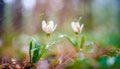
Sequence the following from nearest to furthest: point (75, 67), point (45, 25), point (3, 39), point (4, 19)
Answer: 1. point (75, 67)
2. point (45, 25)
3. point (4, 19)
4. point (3, 39)

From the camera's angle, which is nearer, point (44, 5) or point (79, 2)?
point (44, 5)

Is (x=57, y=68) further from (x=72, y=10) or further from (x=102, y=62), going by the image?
(x=72, y=10)

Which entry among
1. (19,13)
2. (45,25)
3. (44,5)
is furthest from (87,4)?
(45,25)

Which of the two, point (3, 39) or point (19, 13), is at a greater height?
point (19, 13)

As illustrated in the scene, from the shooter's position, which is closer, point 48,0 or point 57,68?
point 57,68

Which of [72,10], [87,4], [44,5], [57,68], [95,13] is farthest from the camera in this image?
[95,13]

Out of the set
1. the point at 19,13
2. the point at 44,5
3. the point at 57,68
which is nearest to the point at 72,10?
the point at 44,5

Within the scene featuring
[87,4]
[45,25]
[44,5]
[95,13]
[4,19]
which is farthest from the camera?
[95,13]

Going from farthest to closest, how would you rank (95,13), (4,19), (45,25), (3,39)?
(95,13)
(3,39)
(4,19)
(45,25)

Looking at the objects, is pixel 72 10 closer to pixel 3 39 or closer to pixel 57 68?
pixel 3 39
